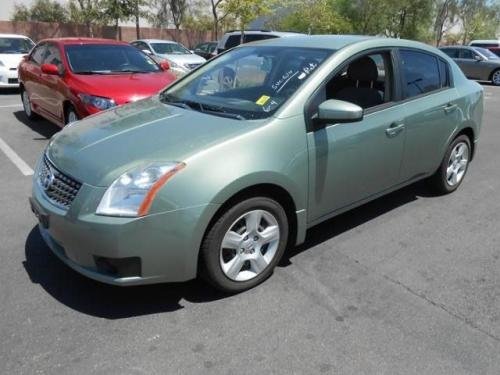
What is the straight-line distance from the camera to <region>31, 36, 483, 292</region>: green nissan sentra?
8.87 ft

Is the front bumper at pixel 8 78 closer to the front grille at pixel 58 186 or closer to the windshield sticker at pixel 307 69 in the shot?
the front grille at pixel 58 186

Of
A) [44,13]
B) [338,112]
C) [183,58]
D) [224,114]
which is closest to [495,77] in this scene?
[183,58]

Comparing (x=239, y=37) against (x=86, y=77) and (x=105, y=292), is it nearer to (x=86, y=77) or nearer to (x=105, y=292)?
(x=86, y=77)

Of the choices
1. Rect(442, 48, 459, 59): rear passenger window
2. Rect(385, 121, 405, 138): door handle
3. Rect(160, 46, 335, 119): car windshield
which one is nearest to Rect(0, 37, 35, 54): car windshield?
Rect(160, 46, 335, 119): car windshield

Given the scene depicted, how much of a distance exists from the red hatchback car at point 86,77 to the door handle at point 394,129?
3548 mm

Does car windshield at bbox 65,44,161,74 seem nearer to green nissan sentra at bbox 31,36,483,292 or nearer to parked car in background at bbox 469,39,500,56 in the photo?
green nissan sentra at bbox 31,36,483,292

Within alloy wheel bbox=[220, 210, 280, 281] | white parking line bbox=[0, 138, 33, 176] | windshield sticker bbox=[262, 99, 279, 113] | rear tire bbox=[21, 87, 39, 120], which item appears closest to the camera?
alloy wheel bbox=[220, 210, 280, 281]

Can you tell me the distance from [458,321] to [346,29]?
32.0 meters

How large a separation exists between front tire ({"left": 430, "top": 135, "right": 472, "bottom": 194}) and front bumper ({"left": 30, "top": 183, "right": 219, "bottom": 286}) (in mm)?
2981

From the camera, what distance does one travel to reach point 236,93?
3705 mm

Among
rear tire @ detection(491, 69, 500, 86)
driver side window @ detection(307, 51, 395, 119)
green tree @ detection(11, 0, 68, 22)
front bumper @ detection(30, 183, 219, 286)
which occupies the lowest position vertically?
rear tire @ detection(491, 69, 500, 86)

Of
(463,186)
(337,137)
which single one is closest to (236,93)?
(337,137)

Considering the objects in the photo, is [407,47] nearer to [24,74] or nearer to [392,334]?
[392,334]

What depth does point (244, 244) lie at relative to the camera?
3.10m
